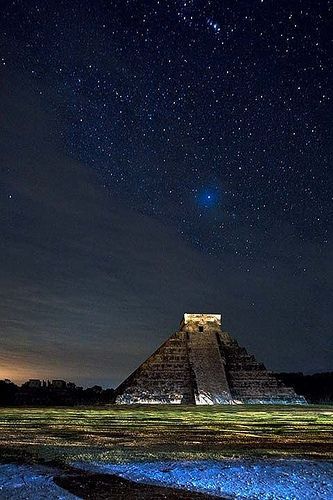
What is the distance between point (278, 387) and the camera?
112 ft

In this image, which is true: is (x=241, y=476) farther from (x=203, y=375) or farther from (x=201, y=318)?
(x=201, y=318)

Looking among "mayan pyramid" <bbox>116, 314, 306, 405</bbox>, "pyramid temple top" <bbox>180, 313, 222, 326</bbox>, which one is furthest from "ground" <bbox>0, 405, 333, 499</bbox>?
"pyramid temple top" <bbox>180, 313, 222, 326</bbox>

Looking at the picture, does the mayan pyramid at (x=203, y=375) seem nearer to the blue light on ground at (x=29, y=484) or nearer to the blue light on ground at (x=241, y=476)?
the blue light on ground at (x=241, y=476)

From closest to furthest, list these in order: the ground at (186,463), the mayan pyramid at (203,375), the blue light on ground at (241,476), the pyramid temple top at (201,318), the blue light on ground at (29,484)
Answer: the blue light on ground at (29,484) < the blue light on ground at (241,476) < the ground at (186,463) < the mayan pyramid at (203,375) < the pyramid temple top at (201,318)

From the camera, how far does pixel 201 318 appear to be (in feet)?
143

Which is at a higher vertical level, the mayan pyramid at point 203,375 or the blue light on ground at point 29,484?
the mayan pyramid at point 203,375

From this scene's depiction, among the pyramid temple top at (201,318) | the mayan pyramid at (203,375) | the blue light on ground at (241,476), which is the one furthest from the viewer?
the pyramid temple top at (201,318)

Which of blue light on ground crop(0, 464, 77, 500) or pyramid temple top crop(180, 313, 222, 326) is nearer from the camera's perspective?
blue light on ground crop(0, 464, 77, 500)

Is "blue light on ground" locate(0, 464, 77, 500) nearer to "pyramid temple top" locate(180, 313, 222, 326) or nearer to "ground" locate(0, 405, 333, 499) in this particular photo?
"ground" locate(0, 405, 333, 499)

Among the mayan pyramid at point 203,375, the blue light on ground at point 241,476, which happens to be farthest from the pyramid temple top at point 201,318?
the blue light on ground at point 241,476

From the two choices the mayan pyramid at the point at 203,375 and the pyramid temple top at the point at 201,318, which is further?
the pyramid temple top at the point at 201,318

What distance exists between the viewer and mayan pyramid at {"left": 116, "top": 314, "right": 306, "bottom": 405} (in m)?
32.6

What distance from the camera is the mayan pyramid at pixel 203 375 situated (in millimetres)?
32562

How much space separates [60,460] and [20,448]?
1338mm
